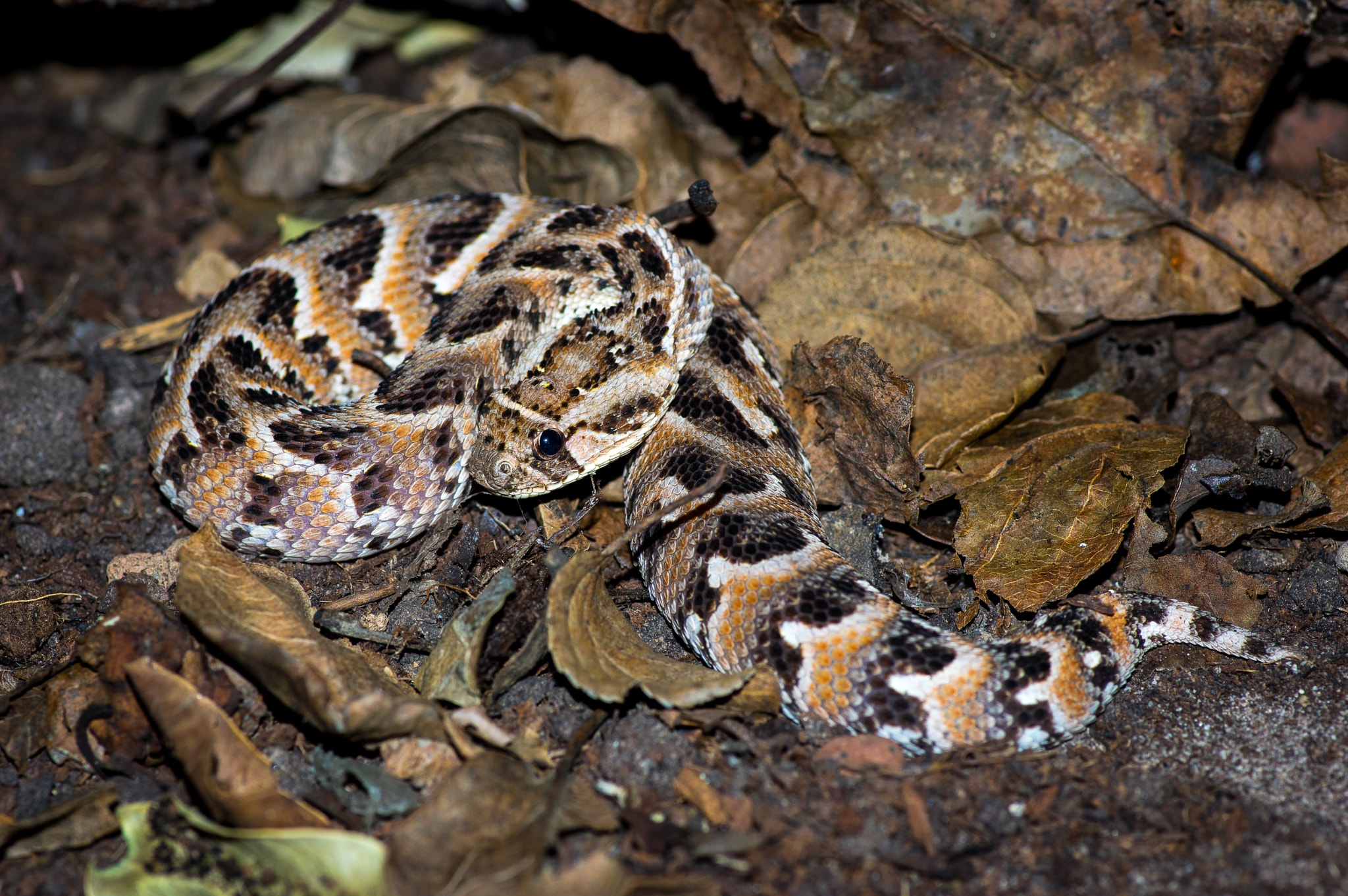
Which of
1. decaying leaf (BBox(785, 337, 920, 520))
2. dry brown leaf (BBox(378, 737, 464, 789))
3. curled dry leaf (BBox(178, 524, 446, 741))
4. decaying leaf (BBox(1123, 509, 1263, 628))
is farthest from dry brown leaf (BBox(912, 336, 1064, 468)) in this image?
curled dry leaf (BBox(178, 524, 446, 741))

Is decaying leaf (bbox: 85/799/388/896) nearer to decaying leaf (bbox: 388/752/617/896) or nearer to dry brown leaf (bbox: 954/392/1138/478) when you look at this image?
decaying leaf (bbox: 388/752/617/896)

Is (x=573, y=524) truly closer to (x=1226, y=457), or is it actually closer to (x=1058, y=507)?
(x=1058, y=507)

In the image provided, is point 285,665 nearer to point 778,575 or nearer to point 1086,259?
point 778,575

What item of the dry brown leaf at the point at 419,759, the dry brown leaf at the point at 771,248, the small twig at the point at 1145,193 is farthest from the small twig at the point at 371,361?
the small twig at the point at 1145,193

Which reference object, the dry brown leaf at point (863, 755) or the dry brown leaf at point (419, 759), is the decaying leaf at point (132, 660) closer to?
the dry brown leaf at point (419, 759)

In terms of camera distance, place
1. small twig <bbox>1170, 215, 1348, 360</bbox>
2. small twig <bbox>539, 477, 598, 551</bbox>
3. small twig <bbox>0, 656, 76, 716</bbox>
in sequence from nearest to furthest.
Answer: small twig <bbox>0, 656, 76, 716</bbox>
small twig <bbox>539, 477, 598, 551</bbox>
small twig <bbox>1170, 215, 1348, 360</bbox>

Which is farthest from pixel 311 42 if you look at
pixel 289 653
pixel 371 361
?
pixel 289 653
